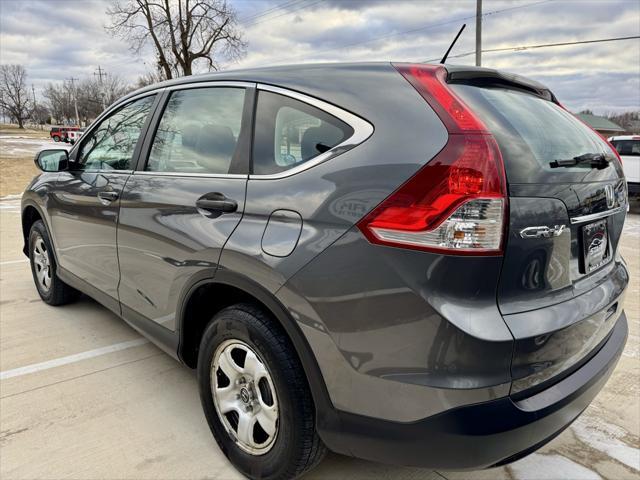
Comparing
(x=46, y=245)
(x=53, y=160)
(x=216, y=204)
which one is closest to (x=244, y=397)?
(x=216, y=204)

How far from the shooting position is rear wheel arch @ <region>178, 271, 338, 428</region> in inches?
66.7

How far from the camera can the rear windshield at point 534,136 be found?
1539 mm

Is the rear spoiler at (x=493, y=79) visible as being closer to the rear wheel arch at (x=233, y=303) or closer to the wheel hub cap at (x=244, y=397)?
the rear wheel arch at (x=233, y=303)

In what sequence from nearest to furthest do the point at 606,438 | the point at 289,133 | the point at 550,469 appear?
the point at 289,133
the point at 550,469
the point at 606,438

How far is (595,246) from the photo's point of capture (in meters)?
1.83

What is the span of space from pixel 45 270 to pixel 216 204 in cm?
292

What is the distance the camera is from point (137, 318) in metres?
2.74

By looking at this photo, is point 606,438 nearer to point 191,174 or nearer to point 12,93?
point 191,174

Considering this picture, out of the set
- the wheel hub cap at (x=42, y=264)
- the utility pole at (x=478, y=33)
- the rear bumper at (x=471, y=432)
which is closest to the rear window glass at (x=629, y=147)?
the utility pole at (x=478, y=33)

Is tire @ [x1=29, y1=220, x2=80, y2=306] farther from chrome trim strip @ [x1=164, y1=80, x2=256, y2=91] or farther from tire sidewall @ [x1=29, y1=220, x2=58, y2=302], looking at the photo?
chrome trim strip @ [x1=164, y1=80, x2=256, y2=91]

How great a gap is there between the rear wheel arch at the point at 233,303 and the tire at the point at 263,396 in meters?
0.06

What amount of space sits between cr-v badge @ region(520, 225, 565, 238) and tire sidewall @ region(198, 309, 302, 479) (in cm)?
97

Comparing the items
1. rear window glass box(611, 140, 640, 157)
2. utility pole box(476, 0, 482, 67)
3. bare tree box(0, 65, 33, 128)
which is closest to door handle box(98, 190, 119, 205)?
rear window glass box(611, 140, 640, 157)

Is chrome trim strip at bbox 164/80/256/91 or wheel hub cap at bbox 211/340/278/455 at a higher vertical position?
chrome trim strip at bbox 164/80/256/91
